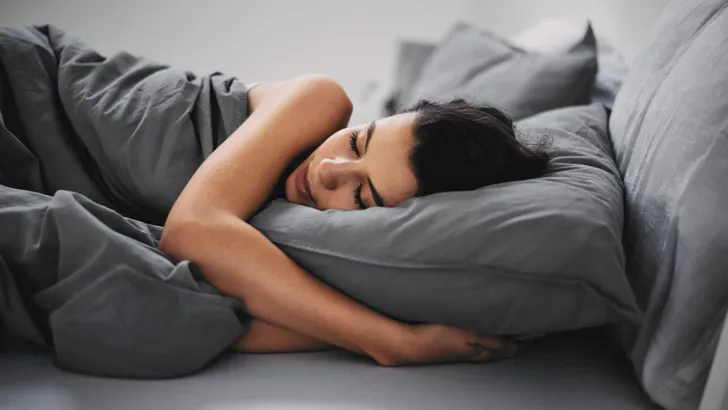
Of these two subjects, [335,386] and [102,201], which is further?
[102,201]

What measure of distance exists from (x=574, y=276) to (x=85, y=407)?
53 cm

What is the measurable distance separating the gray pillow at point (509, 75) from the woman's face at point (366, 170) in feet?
1.60

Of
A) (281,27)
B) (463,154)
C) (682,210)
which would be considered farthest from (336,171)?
(281,27)

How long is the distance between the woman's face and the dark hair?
0.06 feet

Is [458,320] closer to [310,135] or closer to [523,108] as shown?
[310,135]

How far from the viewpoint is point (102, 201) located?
1028 millimetres

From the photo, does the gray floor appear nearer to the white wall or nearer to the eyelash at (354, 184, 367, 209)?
the eyelash at (354, 184, 367, 209)

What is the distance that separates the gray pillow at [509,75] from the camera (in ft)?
4.12

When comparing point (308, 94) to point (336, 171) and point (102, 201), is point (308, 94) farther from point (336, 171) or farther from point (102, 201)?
point (102, 201)

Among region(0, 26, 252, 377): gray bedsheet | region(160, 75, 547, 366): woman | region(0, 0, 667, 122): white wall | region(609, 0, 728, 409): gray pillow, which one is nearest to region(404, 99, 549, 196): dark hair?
region(160, 75, 547, 366): woman

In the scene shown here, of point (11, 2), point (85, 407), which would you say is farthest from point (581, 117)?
point (11, 2)

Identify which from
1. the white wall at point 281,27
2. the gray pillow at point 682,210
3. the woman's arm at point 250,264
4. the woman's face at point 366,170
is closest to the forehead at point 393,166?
the woman's face at point 366,170

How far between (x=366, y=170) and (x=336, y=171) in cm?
4

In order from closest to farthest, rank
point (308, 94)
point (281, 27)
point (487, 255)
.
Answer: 1. point (487, 255)
2. point (308, 94)
3. point (281, 27)
